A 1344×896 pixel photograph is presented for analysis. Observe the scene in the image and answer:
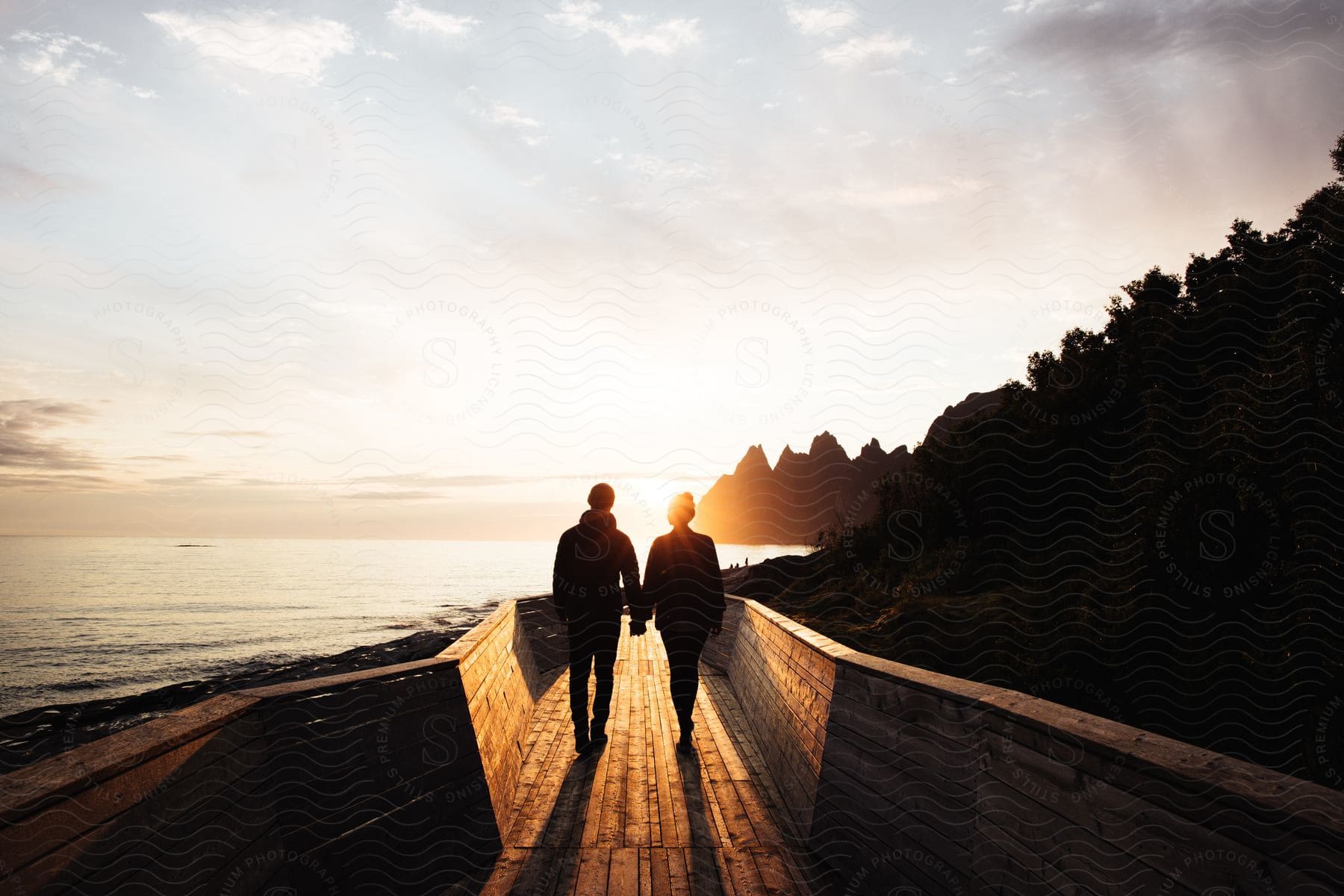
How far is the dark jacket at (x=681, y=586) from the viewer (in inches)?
274

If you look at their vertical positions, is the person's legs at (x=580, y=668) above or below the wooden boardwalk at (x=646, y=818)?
above

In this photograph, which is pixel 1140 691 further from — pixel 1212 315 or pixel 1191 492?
pixel 1212 315

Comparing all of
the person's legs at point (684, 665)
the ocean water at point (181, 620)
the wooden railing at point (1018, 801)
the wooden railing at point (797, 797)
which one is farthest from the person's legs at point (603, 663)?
the ocean water at point (181, 620)

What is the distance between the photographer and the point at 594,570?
22.3 ft

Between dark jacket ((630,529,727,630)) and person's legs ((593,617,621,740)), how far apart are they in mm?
271

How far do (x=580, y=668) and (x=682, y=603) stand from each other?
115 cm

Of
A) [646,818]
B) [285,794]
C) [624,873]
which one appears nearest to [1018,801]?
[624,873]

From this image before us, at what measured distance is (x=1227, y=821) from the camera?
1.96 meters

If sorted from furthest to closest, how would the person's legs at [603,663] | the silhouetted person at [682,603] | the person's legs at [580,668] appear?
1. the silhouetted person at [682,603]
2. the person's legs at [603,663]
3. the person's legs at [580,668]

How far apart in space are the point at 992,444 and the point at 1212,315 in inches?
311

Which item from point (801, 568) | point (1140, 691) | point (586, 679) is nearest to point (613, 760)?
point (586, 679)

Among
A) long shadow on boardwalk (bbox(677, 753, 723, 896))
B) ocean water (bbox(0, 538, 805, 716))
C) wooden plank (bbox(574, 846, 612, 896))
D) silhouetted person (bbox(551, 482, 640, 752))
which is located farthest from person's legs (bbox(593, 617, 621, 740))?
ocean water (bbox(0, 538, 805, 716))

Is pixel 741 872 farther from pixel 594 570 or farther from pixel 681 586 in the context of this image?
pixel 594 570

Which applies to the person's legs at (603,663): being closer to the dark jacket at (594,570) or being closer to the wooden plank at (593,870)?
the dark jacket at (594,570)
